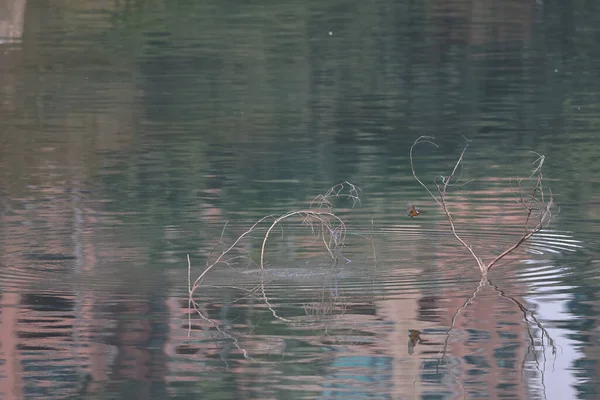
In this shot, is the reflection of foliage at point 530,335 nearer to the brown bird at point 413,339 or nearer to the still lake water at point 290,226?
the still lake water at point 290,226

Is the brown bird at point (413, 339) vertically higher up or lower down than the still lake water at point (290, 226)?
higher up

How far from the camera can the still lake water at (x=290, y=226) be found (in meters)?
9.45

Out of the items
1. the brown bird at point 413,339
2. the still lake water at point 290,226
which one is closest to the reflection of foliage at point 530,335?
Answer: the still lake water at point 290,226

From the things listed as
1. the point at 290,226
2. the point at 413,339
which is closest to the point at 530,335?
the point at 413,339

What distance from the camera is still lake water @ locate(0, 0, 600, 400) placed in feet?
31.0

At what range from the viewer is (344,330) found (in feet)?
34.4

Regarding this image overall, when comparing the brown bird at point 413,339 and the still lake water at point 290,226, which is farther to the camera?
the brown bird at point 413,339

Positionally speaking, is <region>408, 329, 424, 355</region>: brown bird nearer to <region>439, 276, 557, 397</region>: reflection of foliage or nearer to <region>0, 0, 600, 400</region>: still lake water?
<region>0, 0, 600, 400</region>: still lake water

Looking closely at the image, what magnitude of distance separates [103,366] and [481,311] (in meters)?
2.71

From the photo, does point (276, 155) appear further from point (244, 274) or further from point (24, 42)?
point (24, 42)

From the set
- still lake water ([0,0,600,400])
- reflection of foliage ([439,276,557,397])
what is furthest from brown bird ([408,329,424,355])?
reflection of foliage ([439,276,557,397])

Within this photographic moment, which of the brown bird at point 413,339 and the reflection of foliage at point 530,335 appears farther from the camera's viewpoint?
the brown bird at point 413,339

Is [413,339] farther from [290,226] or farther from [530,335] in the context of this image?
[290,226]

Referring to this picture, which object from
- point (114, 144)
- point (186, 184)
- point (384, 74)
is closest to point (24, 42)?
point (384, 74)
